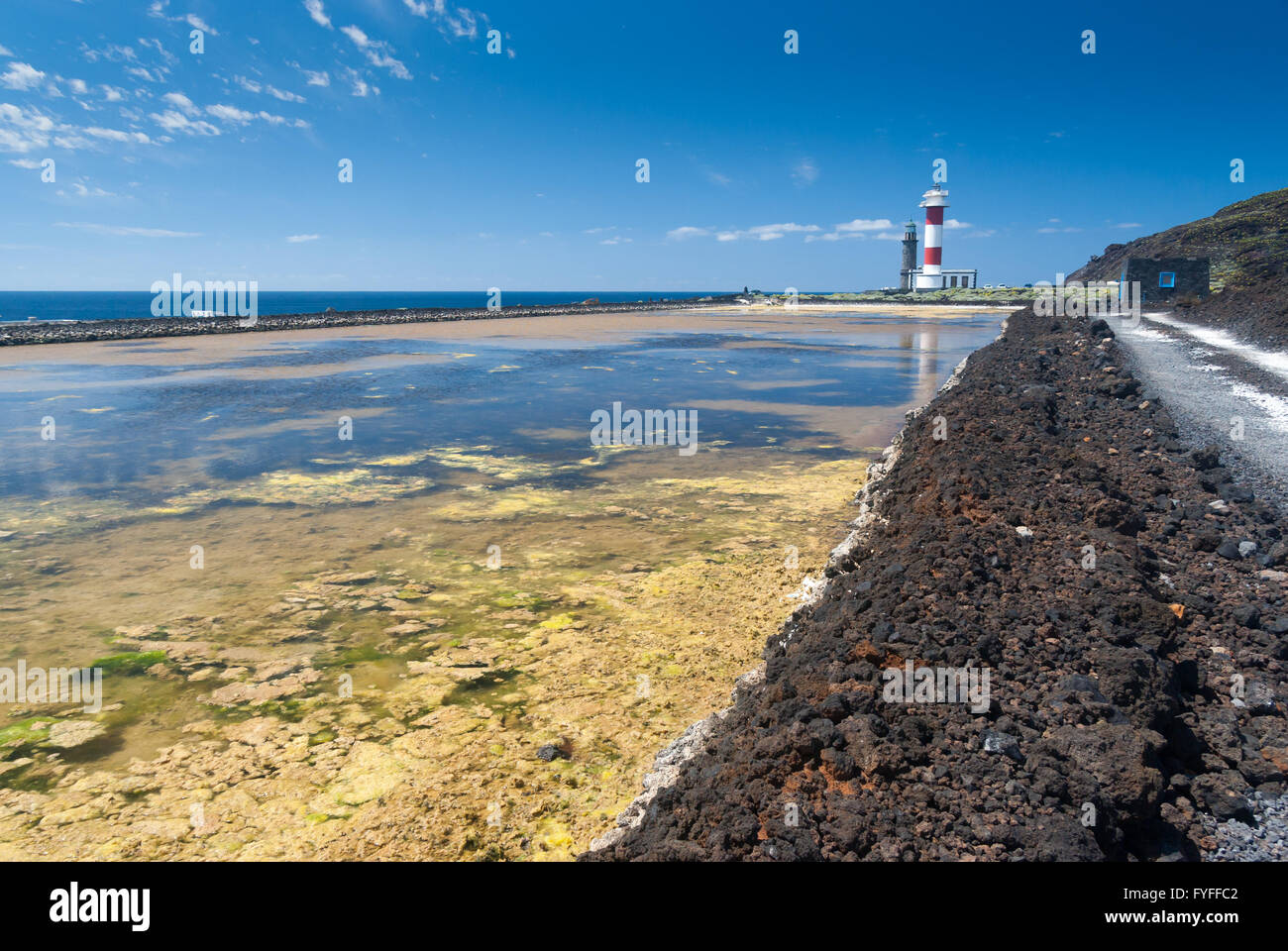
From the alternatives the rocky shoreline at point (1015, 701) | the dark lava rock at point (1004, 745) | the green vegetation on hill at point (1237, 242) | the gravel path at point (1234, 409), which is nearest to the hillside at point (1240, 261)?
the green vegetation on hill at point (1237, 242)

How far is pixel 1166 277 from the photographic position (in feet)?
135

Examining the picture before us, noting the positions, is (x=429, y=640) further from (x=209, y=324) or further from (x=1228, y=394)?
(x=209, y=324)

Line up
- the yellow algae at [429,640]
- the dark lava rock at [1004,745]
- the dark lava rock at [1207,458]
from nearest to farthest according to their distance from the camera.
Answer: the dark lava rock at [1004,745] → the yellow algae at [429,640] → the dark lava rock at [1207,458]

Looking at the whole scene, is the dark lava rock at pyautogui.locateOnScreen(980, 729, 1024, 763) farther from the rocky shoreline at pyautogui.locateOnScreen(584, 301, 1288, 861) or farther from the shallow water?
the shallow water

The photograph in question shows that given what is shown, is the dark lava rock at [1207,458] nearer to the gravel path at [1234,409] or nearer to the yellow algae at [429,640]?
the gravel path at [1234,409]

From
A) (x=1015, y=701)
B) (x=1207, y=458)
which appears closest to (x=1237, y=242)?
(x=1207, y=458)

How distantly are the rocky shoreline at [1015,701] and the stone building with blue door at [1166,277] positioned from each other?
43.2 m

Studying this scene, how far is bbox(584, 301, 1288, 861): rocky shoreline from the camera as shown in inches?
103

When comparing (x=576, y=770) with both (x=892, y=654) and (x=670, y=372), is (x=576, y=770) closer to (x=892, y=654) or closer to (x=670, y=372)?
(x=892, y=654)

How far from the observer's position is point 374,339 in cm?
3578

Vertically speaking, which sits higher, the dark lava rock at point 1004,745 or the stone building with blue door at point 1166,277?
the stone building with blue door at point 1166,277

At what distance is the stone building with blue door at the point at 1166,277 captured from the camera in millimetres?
40281
